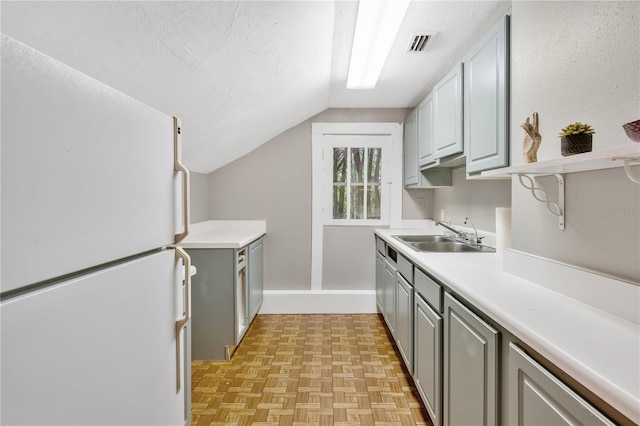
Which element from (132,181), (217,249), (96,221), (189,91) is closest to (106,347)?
(96,221)

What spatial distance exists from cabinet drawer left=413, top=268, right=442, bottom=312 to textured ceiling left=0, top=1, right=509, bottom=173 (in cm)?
139

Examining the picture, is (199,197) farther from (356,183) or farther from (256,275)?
(356,183)

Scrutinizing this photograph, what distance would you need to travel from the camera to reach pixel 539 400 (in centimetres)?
78

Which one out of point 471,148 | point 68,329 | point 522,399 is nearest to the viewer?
point 68,329

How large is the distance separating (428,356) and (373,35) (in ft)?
5.80

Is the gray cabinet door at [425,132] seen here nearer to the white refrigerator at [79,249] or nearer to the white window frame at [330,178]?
the white window frame at [330,178]

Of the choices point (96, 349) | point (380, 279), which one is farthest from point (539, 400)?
point (380, 279)

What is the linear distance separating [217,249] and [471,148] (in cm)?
184

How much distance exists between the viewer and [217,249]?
2326 mm

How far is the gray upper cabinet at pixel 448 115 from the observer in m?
2.00

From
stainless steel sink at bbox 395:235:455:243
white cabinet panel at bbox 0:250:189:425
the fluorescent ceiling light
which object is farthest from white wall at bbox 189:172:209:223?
white cabinet panel at bbox 0:250:189:425

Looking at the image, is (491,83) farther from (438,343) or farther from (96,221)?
(96,221)

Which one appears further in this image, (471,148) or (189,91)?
(471,148)

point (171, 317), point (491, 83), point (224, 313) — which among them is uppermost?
point (491, 83)
